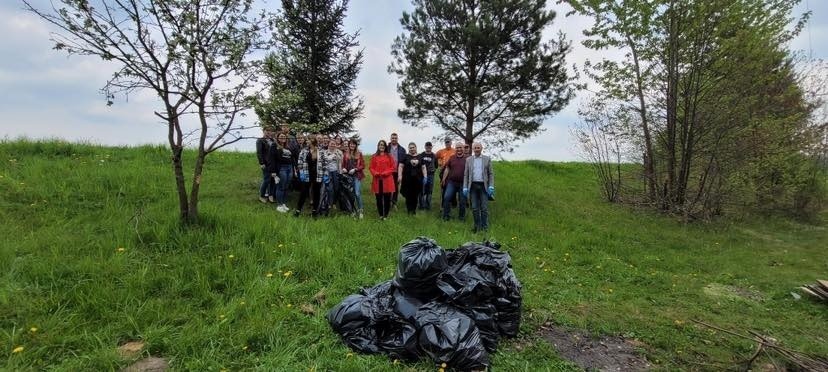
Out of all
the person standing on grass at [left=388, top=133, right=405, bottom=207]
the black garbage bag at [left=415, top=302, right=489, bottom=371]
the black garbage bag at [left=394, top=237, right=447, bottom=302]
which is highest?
the person standing on grass at [left=388, top=133, right=405, bottom=207]

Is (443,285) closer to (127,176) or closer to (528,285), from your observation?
(528,285)

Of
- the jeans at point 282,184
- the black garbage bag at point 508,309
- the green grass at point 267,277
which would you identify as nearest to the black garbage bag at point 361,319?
the green grass at point 267,277

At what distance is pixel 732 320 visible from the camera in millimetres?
4723

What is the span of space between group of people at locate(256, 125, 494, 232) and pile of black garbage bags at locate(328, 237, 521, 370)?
13.0 ft

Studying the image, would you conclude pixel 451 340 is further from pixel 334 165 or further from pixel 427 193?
pixel 427 193

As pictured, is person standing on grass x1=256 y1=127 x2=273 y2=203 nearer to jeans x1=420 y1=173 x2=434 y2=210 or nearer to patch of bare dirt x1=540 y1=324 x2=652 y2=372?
jeans x1=420 y1=173 x2=434 y2=210

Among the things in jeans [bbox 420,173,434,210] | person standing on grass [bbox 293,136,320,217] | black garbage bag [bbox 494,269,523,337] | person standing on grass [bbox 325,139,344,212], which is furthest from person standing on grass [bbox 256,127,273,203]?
black garbage bag [bbox 494,269,523,337]

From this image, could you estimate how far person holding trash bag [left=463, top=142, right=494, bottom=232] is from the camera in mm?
7832

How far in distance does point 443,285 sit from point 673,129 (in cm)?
1001

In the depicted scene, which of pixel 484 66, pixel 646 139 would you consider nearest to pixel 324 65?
pixel 484 66

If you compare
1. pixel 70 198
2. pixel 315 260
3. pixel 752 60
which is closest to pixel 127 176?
pixel 70 198

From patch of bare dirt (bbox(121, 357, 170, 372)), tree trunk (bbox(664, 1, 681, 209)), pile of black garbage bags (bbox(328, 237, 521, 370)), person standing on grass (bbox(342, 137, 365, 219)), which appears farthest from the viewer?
tree trunk (bbox(664, 1, 681, 209))

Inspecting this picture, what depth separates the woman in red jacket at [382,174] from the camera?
316 inches

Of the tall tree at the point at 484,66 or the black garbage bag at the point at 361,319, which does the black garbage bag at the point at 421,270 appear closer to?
the black garbage bag at the point at 361,319
